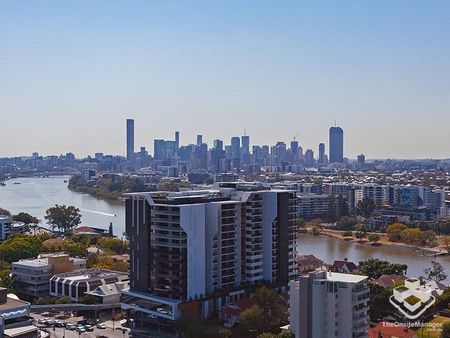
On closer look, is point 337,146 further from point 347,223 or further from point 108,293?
point 108,293

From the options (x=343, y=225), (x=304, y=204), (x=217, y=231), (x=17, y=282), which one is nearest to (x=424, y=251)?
(x=343, y=225)

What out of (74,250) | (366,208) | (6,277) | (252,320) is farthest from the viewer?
(366,208)

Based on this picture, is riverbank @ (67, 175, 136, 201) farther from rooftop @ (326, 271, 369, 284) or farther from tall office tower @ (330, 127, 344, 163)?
tall office tower @ (330, 127, 344, 163)

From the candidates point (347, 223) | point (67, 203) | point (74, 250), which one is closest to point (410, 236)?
point (347, 223)

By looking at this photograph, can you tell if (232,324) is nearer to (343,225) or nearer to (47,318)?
(47,318)

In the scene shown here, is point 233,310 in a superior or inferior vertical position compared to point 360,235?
superior

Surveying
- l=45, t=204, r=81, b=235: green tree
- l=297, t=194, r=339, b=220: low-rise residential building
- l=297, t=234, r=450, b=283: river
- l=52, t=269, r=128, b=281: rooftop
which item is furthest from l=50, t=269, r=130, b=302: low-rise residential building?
l=297, t=194, r=339, b=220: low-rise residential building
